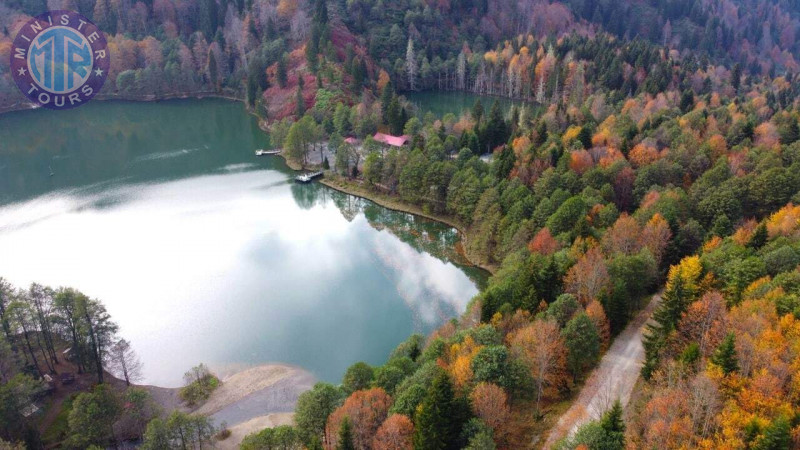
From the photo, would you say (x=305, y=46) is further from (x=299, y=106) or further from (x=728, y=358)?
(x=728, y=358)

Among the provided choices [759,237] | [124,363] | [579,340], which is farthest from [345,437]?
[759,237]

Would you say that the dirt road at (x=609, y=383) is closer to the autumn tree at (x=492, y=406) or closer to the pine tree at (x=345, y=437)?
the autumn tree at (x=492, y=406)

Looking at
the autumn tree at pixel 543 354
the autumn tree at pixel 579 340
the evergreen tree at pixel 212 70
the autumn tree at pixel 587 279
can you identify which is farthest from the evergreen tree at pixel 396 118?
the autumn tree at pixel 579 340

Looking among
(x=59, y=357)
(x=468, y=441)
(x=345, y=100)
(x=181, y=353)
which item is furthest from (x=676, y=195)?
(x=345, y=100)

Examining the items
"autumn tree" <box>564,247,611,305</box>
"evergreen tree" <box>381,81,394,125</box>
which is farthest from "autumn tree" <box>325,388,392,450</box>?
"evergreen tree" <box>381,81,394,125</box>

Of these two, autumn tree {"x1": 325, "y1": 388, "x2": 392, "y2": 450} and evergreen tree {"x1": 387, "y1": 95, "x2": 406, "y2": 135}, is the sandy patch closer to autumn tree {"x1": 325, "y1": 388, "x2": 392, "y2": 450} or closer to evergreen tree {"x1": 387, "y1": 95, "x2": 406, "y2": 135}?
autumn tree {"x1": 325, "y1": 388, "x2": 392, "y2": 450}

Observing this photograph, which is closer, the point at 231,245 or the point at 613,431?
the point at 613,431

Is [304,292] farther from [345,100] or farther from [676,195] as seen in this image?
[345,100]
